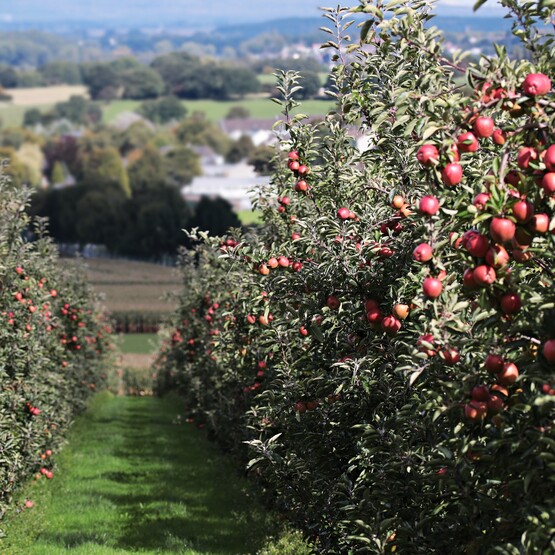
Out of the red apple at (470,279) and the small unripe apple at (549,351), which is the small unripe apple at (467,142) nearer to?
the red apple at (470,279)

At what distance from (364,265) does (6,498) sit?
8.89 meters

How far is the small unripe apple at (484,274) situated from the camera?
3.94 metres

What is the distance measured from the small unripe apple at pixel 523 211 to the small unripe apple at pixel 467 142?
1.52 ft

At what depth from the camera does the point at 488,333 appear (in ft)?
15.3

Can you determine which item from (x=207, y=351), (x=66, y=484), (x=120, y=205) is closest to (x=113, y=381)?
(x=207, y=351)

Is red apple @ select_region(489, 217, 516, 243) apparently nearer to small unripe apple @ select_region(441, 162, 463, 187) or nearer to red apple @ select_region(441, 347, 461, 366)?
small unripe apple @ select_region(441, 162, 463, 187)

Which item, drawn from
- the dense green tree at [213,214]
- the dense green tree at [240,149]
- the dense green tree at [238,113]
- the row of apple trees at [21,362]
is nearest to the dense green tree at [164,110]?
the dense green tree at [238,113]

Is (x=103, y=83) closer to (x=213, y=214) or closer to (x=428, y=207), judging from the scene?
(x=213, y=214)

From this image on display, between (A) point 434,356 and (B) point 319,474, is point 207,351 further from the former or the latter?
(A) point 434,356

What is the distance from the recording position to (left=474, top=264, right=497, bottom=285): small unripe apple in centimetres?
394

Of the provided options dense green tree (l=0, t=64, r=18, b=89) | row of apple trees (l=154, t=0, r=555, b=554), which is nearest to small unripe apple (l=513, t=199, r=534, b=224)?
row of apple trees (l=154, t=0, r=555, b=554)

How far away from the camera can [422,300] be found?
500 cm

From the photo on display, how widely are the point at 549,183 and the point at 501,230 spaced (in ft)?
1.01

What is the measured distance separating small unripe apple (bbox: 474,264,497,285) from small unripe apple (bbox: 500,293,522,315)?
11.5 inches
